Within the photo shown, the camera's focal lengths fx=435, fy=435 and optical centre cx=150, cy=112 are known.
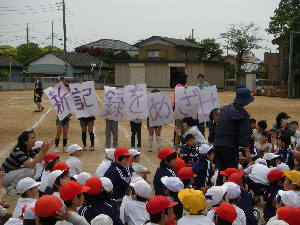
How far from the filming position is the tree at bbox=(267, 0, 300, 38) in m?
35.7

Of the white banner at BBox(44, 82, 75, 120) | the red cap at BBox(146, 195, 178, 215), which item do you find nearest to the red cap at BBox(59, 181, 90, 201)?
the red cap at BBox(146, 195, 178, 215)

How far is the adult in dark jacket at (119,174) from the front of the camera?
5.85 m

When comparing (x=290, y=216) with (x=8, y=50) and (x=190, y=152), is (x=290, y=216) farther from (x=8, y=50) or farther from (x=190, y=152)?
(x=8, y=50)

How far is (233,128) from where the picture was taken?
6.23 m

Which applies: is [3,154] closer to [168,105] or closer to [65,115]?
[65,115]

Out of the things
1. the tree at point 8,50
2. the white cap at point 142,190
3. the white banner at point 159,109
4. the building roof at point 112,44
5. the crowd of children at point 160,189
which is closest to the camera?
the crowd of children at point 160,189

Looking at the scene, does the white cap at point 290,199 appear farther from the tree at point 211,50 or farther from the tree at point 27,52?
the tree at point 27,52

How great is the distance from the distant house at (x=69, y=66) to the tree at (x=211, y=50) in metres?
12.9

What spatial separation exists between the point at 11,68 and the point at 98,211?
55.1 m

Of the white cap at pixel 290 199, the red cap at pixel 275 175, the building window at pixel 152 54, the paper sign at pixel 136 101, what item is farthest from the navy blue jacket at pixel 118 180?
the building window at pixel 152 54

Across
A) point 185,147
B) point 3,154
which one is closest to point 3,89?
point 3,154

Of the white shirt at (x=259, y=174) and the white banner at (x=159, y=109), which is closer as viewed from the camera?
the white shirt at (x=259, y=174)

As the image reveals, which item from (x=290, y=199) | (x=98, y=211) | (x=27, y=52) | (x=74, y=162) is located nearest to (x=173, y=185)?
(x=98, y=211)

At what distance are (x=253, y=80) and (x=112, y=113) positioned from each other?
3505cm
